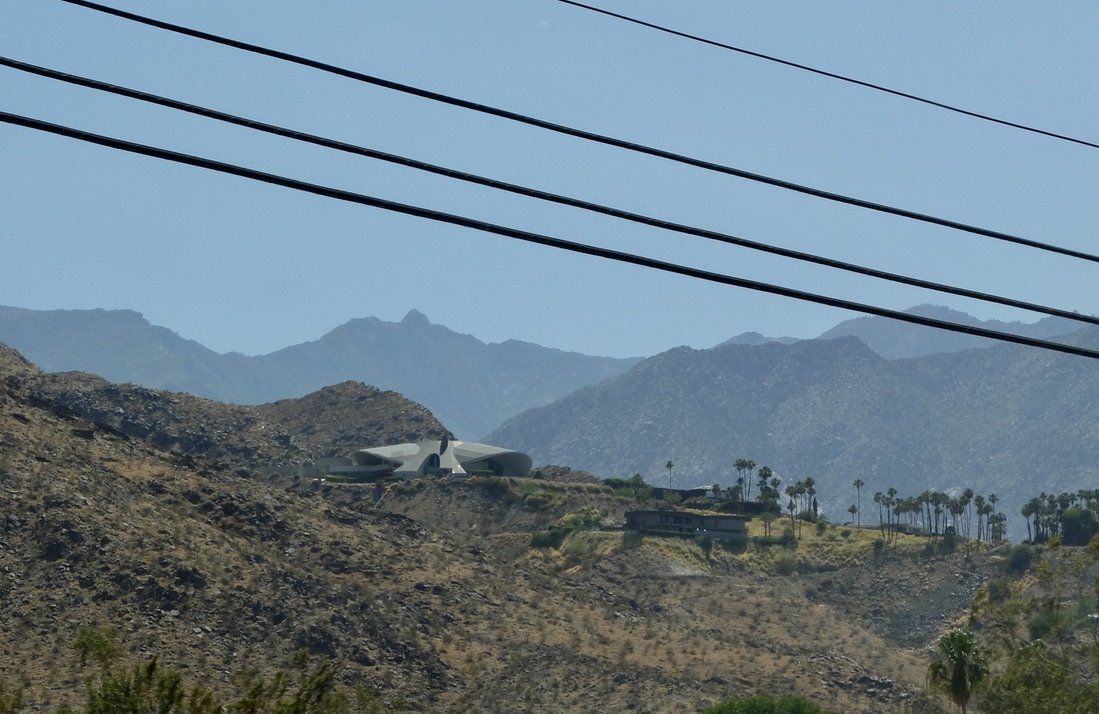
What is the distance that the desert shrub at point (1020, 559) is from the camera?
570 feet

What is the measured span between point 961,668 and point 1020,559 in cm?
8985

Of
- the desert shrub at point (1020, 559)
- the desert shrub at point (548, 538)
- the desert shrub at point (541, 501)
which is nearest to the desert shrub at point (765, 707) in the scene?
the desert shrub at point (548, 538)

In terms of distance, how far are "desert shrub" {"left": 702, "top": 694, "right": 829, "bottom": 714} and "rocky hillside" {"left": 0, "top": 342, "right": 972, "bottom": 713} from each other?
13614mm

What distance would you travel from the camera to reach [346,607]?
372 ft

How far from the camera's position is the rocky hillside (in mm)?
98375

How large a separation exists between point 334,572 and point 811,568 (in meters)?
80.1

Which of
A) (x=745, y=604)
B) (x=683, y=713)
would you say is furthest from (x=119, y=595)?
(x=745, y=604)

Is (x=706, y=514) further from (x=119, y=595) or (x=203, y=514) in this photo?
Answer: (x=119, y=595)

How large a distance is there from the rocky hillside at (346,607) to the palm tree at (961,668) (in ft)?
74.7

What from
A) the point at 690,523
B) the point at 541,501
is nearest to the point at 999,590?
the point at 690,523

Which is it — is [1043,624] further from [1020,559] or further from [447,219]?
[447,219]

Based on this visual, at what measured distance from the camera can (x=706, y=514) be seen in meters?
197

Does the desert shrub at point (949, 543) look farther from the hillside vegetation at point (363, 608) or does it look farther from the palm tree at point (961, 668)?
the palm tree at point (961, 668)

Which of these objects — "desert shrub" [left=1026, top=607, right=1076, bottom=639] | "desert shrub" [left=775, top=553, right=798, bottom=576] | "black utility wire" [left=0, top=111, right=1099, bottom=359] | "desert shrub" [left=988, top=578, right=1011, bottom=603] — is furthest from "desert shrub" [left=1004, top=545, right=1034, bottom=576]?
"black utility wire" [left=0, top=111, right=1099, bottom=359]
